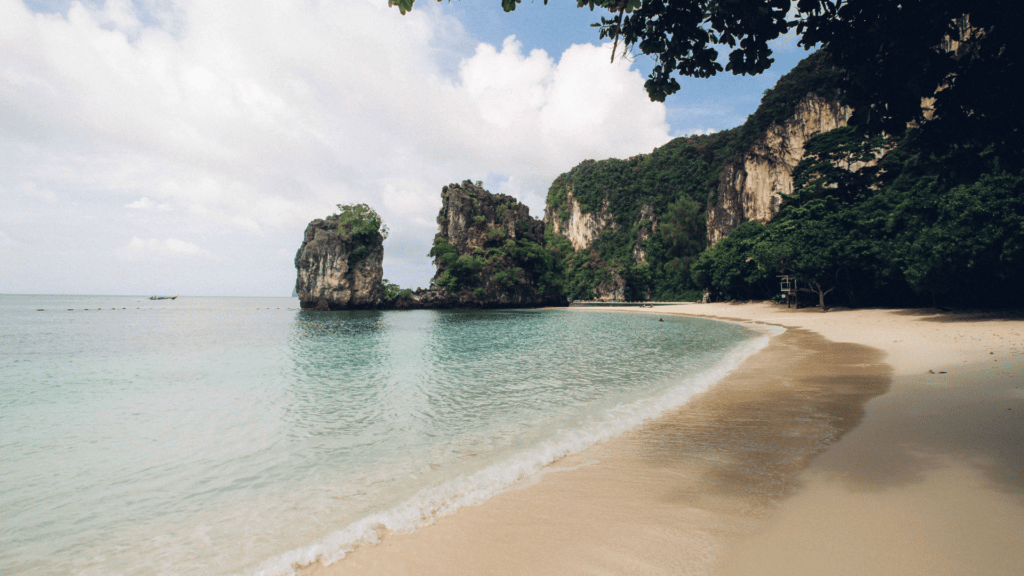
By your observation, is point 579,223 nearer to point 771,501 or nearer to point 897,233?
point 897,233

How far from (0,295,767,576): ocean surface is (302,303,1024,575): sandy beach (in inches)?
31.0

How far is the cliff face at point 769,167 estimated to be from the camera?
2470 inches

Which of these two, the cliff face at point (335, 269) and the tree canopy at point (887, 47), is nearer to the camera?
the tree canopy at point (887, 47)

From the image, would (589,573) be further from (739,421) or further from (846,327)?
(846,327)

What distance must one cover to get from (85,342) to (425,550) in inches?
1324

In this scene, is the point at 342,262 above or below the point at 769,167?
below

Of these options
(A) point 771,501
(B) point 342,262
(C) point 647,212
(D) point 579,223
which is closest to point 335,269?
(B) point 342,262

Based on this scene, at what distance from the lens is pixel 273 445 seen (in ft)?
23.3

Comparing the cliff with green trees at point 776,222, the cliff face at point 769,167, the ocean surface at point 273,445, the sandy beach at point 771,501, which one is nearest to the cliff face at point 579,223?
the cliff with green trees at point 776,222

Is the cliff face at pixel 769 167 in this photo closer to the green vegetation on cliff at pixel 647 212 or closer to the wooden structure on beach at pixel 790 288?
the green vegetation on cliff at pixel 647 212

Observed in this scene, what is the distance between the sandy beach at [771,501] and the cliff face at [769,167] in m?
66.5

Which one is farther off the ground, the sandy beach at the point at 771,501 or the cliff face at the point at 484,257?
the cliff face at the point at 484,257

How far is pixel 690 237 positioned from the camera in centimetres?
10294

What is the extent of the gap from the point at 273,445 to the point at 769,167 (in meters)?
85.3
